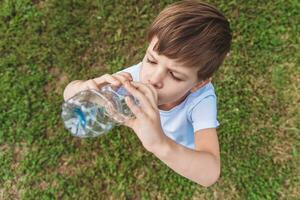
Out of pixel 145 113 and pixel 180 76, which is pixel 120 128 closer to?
pixel 180 76

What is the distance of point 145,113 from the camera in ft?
5.84

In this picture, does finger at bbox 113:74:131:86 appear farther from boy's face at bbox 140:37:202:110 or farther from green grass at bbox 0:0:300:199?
green grass at bbox 0:0:300:199

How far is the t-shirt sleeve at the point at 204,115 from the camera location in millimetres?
2248

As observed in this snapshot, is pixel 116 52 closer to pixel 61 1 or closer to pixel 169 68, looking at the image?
pixel 61 1

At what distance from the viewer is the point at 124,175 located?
134 inches

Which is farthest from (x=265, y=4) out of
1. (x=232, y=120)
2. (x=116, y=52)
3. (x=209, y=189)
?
(x=209, y=189)

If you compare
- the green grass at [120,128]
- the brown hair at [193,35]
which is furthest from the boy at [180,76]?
the green grass at [120,128]

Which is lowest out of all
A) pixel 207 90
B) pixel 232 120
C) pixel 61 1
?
pixel 232 120

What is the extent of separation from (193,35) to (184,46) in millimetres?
82

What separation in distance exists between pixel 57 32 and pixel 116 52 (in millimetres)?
583

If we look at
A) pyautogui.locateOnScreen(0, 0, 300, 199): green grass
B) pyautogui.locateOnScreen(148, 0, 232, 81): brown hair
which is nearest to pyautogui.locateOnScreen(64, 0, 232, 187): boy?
pyautogui.locateOnScreen(148, 0, 232, 81): brown hair

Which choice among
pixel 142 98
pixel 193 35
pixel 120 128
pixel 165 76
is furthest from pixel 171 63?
pixel 120 128

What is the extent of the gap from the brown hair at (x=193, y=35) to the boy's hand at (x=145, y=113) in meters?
0.26

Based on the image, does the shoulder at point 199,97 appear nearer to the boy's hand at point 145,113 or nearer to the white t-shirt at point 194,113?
the white t-shirt at point 194,113
